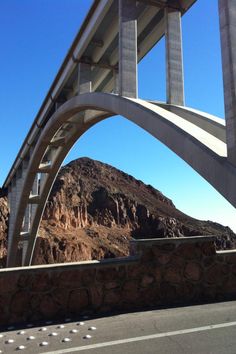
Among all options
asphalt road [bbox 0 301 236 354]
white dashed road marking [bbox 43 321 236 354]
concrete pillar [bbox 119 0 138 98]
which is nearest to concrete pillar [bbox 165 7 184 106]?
concrete pillar [bbox 119 0 138 98]

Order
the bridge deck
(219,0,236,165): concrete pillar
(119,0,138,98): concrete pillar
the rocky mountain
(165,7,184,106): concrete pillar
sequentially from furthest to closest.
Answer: the rocky mountain < the bridge deck < (119,0,138,98): concrete pillar < (165,7,184,106): concrete pillar < (219,0,236,165): concrete pillar

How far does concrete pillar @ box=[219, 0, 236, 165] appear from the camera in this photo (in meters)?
4.99

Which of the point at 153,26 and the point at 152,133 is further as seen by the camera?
the point at 153,26

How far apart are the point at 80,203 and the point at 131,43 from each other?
55.2 meters

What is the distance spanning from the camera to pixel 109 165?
94.3m

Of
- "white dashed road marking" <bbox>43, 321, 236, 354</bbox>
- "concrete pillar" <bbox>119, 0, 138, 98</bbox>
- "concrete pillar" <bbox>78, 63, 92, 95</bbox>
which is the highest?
"concrete pillar" <bbox>78, 63, 92, 95</bbox>

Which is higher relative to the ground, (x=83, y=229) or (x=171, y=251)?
(x=83, y=229)

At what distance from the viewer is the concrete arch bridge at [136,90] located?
5141 mm

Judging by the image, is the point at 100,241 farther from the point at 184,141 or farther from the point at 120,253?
the point at 184,141

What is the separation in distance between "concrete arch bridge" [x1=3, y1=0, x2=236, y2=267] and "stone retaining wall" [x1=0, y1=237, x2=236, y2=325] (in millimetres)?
1472

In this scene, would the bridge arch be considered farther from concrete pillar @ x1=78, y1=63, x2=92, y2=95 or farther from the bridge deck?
the bridge deck

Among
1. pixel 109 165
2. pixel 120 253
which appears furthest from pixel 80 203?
pixel 109 165

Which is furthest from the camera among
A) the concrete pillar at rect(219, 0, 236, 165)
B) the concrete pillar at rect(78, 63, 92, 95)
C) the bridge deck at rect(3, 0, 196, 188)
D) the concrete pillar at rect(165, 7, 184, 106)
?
the concrete pillar at rect(78, 63, 92, 95)

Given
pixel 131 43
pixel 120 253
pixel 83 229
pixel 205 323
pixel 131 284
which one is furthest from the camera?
pixel 83 229
